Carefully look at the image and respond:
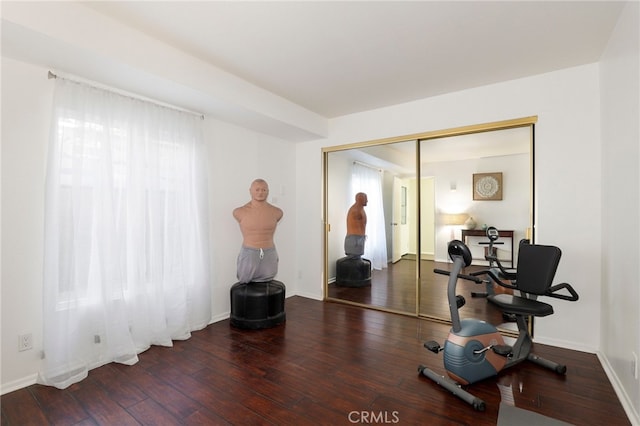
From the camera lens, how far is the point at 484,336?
221 cm

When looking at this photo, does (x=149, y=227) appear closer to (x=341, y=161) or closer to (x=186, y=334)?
(x=186, y=334)

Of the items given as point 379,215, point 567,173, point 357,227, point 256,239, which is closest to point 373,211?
point 379,215

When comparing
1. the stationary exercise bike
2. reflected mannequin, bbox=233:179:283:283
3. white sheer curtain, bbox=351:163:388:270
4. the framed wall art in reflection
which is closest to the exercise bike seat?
the stationary exercise bike

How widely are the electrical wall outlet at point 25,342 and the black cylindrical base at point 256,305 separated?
161 cm

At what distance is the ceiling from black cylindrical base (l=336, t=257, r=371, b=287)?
2240 mm

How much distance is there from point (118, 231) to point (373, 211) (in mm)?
2777

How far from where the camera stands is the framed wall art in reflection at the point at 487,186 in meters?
3.15

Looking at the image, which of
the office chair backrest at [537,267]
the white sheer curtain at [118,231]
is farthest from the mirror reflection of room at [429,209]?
the white sheer curtain at [118,231]

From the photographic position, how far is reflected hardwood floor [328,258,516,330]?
→ 3416mm

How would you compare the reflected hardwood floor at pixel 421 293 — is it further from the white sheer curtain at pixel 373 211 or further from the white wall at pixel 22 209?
the white wall at pixel 22 209

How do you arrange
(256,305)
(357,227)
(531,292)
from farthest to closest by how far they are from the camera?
(357,227) → (256,305) → (531,292)

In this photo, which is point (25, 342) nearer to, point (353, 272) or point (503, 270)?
point (353, 272)

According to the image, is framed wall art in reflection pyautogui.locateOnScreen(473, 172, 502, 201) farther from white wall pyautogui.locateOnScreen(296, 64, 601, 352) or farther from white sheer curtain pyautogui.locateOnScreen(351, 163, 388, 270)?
white sheer curtain pyautogui.locateOnScreen(351, 163, 388, 270)

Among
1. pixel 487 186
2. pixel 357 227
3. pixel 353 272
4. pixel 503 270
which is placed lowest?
pixel 353 272
